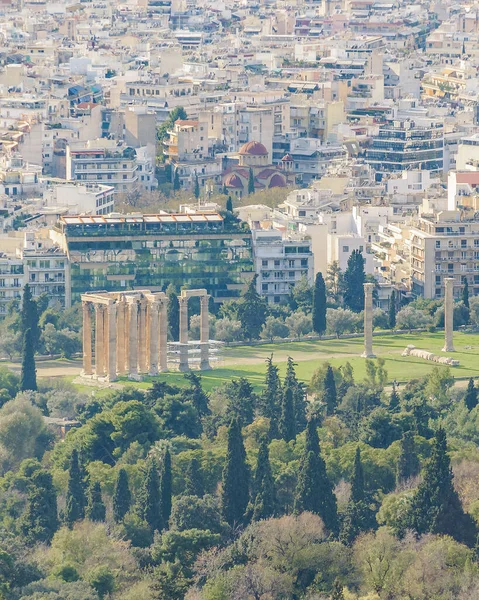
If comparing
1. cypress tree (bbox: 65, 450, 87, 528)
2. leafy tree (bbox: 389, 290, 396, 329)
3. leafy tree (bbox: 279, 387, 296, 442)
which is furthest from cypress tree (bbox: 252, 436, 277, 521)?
leafy tree (bbox: 389, 290, 396, 329)

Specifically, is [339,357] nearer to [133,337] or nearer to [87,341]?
[133,337]

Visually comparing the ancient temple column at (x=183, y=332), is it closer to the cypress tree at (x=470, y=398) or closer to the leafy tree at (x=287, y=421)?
the cypress tree at (x=470, y=398)

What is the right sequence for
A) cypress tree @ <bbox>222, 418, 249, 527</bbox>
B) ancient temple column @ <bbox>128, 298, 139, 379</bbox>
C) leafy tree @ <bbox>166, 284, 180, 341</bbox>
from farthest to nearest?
leafy tree @ <bbox>166, 284, 180, 341</bbox>
ancient temple column @ <bbox>128, 298, 139, 379</bbox>
cypress tree @ <bbox>222, 418, 249, 527</bbox>

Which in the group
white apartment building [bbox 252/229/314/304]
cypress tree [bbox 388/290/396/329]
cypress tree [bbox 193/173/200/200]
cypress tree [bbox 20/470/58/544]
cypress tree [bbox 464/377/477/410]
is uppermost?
cypress tree [bbox 193/173/200/200]

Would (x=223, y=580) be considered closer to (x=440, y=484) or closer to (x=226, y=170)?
(x=440, y=484)

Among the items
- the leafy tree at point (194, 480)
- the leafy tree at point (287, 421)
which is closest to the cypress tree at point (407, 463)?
the leafy tree at point (287, 421)

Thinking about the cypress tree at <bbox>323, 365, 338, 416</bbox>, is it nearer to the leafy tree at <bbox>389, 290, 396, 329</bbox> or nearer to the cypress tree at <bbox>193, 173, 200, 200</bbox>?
the leafy tree at <bbox>389, 290, 396, 329</bbox>

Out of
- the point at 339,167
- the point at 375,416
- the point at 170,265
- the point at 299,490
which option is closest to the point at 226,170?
the point at 339,167
